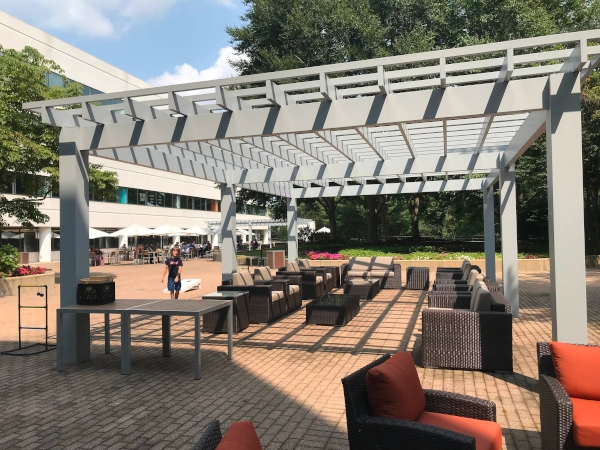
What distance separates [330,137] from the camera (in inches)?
355

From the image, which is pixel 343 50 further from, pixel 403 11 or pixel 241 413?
pixel 241 413

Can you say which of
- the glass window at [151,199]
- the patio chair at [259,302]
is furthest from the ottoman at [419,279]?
the glass window at [151,199]

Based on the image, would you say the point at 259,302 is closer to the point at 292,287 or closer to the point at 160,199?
the point at 292,287

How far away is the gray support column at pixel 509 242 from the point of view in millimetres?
9508

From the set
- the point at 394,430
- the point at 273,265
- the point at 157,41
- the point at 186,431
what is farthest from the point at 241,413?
the point at 273,265

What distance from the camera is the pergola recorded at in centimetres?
507

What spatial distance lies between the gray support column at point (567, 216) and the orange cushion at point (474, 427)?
2.34 m

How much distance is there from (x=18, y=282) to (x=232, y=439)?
15601 mm

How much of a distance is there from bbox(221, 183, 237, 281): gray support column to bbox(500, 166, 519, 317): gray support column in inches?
262

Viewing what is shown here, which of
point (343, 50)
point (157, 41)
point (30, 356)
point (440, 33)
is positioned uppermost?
point (440, 33)

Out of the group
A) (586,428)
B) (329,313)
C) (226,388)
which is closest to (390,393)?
(586,428)

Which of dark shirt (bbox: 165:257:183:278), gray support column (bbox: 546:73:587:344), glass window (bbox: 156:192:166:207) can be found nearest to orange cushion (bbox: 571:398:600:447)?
gray support column (bbox: 546:73:587:344)

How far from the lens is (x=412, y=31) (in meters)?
23.3

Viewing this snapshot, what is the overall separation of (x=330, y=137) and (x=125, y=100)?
380cm
